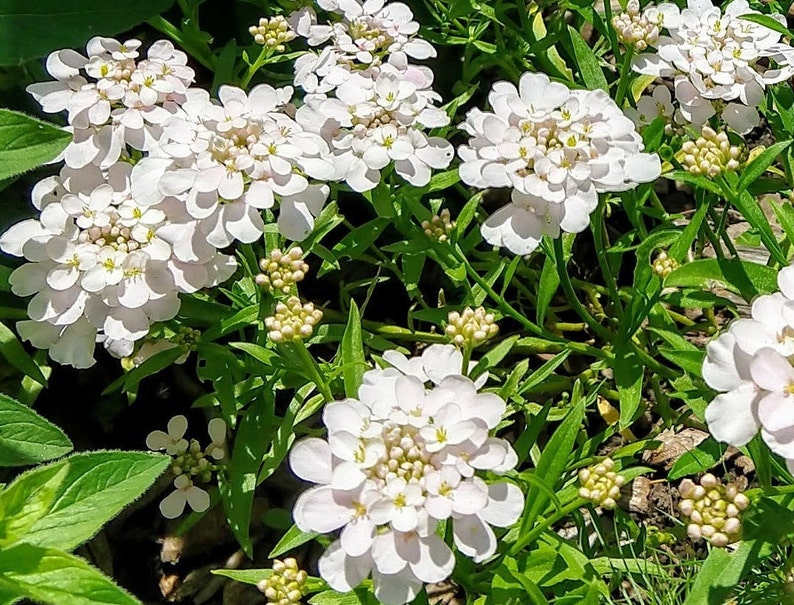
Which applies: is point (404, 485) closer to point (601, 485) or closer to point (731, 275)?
point (601, 485)

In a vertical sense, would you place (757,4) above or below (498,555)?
above

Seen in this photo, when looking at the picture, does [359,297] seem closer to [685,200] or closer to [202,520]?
[202,520]

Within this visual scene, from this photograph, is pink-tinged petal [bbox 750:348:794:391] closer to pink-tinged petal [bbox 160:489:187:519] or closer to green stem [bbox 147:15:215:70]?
pink-tinged petal [bbox 160:489:187:519]

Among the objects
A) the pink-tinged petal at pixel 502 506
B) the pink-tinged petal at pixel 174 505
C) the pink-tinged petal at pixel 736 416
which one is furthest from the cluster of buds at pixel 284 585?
the pink-tinged petal at pixel 736 416

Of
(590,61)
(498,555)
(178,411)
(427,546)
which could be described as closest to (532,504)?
(498,555)

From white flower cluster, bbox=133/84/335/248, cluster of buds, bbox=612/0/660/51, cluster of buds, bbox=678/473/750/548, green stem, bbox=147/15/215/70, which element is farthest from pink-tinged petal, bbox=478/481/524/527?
green stem, bbox=147/15/215/70

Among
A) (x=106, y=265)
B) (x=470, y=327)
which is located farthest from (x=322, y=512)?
(x=106, y=265)

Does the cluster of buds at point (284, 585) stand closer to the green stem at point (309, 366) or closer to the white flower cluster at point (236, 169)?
the green stem at point (309, 366)
